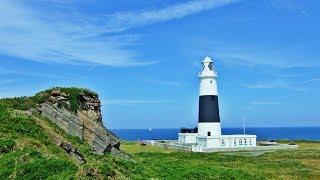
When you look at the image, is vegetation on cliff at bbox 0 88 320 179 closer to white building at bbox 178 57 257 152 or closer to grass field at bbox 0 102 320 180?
grass field at bbox 0 102 320 180

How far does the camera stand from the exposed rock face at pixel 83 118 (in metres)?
26.7

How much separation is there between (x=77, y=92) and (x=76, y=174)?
441 inches

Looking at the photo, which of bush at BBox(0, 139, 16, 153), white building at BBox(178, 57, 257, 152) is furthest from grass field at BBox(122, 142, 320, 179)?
white building at BBox(178, 57, 257, 152)

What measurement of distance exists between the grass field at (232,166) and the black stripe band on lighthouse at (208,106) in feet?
38.1

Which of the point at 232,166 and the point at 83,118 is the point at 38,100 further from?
the point at 232,166

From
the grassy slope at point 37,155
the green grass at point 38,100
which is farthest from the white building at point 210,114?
the grassy slope at point 37,155

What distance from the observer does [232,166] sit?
1666 inches

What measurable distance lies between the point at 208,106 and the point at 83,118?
3842 centimetres

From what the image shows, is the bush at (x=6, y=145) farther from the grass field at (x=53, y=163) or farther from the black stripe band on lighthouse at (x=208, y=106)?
the black stripe band on lighthouse at (x=208, y=106)

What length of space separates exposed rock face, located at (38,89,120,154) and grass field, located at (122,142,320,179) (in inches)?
95.8

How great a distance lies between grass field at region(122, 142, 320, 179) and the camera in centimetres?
2920

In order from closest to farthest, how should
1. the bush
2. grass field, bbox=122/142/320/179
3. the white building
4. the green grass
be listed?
the bush, the green grass, grass field, bbox=122/142/320/179, the white building

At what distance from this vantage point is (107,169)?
1967 centimetres

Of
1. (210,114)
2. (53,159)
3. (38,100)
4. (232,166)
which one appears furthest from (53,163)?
(210,114)
